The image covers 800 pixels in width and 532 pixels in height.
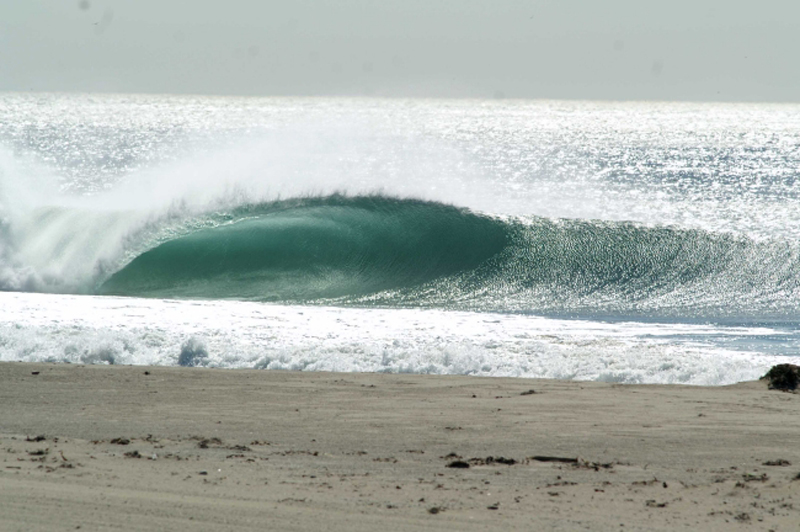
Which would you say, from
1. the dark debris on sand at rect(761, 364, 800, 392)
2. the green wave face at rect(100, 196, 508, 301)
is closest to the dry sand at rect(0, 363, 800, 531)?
the dark debris on sand at rect(761, 364, 800, 392)

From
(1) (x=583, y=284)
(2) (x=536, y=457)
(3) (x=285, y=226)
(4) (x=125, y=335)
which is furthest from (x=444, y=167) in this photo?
(2) (x=536, y=457)

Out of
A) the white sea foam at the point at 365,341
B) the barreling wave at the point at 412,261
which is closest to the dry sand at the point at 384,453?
the white sea foam at the point at 365,341

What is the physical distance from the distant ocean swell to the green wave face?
3 cm

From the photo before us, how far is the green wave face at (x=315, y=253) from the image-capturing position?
15211 mm

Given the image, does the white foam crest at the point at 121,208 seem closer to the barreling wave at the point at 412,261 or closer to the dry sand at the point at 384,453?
the barreling wave at the point at 412,261

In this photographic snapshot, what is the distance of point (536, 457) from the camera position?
4.92 meters

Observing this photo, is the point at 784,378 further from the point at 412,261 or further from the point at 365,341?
the point at 412,261

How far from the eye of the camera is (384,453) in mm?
5027

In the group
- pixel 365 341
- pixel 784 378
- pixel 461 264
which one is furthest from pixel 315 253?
pixel 784 378

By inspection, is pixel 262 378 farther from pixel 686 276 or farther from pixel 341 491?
pixel 686 276

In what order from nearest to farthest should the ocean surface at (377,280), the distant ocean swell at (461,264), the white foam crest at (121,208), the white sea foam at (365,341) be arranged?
the white sea foam at (365,341)
the ocean surface at (377,280)
the distant ocean swell at (461,264)
the white foam crest at (121,208)

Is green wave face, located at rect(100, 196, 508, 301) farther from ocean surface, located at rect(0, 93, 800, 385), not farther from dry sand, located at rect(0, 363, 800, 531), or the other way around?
dry sand, located at rect(0, 363, 800, 531)

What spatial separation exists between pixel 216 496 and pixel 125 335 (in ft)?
18.6

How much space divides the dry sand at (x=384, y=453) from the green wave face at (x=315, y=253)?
758cm
